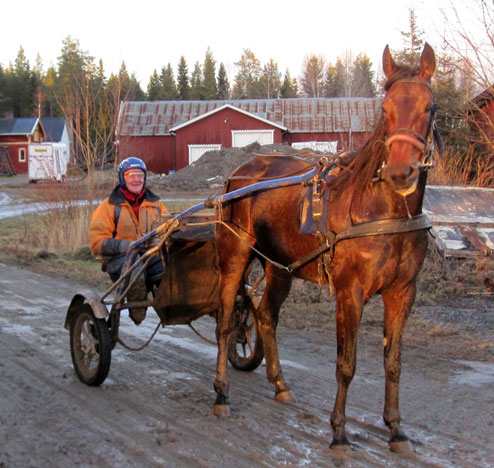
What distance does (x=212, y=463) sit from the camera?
3936 mm

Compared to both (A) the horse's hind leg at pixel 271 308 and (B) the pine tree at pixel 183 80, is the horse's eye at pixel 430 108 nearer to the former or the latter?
(A) the horse's hind leg at pixel 271 308

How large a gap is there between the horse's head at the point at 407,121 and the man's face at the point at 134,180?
2879mm

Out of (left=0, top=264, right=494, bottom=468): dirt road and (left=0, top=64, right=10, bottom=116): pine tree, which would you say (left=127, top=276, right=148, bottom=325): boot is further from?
Result: (left=0, top=64, right=10, bottom=116): pine tree

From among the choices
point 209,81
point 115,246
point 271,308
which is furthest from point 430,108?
point 209,81

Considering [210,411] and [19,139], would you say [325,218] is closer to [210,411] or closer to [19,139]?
[210,411]

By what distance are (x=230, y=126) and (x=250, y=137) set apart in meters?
1.62

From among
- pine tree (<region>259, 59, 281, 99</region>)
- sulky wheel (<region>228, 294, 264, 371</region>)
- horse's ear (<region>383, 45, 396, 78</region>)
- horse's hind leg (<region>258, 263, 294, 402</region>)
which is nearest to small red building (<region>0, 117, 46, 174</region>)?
pine tree (<region>259, 59, 281, 99</region>)

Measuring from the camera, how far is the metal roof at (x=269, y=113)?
4319cm

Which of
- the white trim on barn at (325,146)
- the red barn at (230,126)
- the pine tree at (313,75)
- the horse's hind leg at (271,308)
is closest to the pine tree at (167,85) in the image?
the pine tree at (313,75)

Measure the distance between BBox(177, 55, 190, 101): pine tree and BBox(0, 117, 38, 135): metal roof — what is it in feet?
94.7

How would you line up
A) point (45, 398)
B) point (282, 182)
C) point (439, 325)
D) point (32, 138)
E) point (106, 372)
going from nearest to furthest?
point (282, 182), point (45, 398), point (106, 372), point (439, 325), point (32, 138)

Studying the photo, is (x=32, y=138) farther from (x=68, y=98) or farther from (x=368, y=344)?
(x=368, y=344)

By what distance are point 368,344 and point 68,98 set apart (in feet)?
33.7

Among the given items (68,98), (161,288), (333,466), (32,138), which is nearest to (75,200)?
(68,98)
